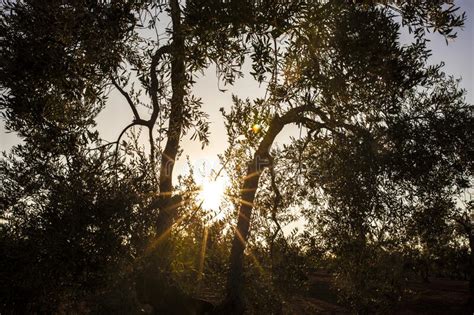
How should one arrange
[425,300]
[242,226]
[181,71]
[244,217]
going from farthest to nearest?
[425,300], [244,217], [242,226], [181,71]

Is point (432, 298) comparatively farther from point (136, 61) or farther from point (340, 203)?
point (136, 61)

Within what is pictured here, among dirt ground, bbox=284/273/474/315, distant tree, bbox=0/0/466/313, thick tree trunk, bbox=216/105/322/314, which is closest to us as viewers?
distant tree, bbox=0/0/466/313

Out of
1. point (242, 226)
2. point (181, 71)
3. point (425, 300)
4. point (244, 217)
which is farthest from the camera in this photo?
point (425, 300)

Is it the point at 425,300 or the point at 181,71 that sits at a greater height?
the point at 181,71

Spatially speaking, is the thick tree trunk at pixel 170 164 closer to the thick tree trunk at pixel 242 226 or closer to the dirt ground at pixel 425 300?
the thick tree trunk at pixel 242 226

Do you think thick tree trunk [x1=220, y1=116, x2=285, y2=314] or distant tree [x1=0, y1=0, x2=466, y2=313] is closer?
distant tree [x1=0, y1=0, x2=466, y2=313]

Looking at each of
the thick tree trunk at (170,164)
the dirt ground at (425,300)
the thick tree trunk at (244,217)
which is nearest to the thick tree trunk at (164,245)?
the thick tree trunk at (170,164)

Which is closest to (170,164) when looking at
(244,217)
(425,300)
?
(244,217)

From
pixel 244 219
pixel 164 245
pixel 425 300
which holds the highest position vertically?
pixel 244 219

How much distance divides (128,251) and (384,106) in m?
7.08

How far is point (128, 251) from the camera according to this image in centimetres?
912

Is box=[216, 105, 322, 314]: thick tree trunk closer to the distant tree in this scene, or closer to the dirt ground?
the distant tree

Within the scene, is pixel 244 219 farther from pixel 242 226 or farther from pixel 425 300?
pixel 425 300

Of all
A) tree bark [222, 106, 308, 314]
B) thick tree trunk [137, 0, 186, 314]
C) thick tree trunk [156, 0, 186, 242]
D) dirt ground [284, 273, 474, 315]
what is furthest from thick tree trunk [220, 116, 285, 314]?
dirt ground [284, 273, 474, 315]
